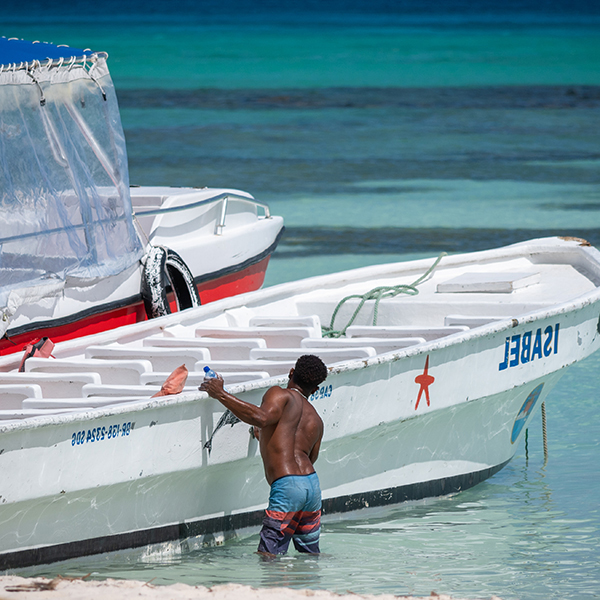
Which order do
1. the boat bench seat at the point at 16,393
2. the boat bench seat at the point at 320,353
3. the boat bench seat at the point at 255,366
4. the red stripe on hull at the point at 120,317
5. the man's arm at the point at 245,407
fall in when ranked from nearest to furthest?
the man's arm at the point at 245,407 < the boat bench seat at the point at 16,393 < the boat bench seat at the point at 255,366 < the boat bench seat at the point at 320,353 < the red stripe on hull at the point at 120,317

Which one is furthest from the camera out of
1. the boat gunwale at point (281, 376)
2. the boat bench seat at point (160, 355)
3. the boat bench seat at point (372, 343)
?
the boat bench seat at point (372, 343)

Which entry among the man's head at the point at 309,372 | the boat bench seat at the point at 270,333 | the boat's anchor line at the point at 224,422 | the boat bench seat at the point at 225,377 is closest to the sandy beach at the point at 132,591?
the boat's anchor line at the point at 224,422

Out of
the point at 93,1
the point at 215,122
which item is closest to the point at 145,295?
the point at 215,122

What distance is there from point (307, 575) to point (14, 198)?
333 cm

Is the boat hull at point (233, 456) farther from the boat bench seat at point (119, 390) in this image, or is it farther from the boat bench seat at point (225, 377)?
the boat bench seat at point (119, 390)

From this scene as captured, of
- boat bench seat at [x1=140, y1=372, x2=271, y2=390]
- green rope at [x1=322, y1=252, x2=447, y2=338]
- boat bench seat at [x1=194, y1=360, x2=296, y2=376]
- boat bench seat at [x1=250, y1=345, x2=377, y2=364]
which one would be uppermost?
green rope at [x1=322, y1=252, x2=447, y2=338]

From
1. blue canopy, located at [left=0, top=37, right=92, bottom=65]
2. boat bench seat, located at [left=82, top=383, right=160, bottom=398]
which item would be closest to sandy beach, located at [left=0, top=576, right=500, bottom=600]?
boat bench seat, located at [left=82, top=383, right=160, bottom=398]

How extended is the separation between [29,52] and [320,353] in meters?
3.02

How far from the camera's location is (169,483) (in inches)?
241

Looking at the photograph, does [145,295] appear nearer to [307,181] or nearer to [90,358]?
[90,358]

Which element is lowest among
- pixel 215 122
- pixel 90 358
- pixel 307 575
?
pixel 307 575

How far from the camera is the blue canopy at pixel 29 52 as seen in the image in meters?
7.88

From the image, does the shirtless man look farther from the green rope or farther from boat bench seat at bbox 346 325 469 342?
the green rope

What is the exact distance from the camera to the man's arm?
19.3 feet
